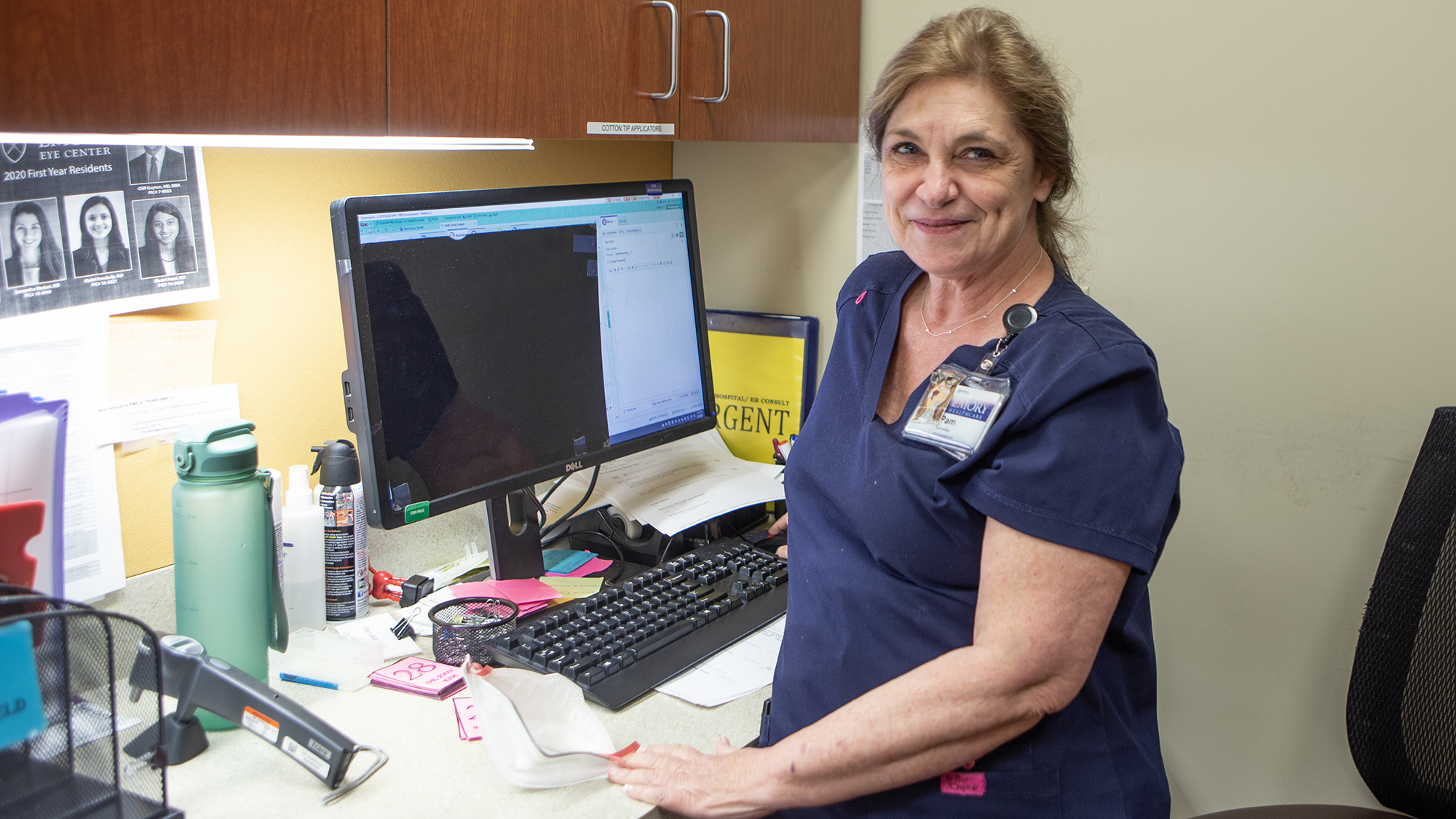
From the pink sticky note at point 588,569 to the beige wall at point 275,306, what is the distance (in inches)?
9.2

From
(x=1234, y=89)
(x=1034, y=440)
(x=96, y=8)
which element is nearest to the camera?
(x=96, y=8)

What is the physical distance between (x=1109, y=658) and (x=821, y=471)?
1.16 feet

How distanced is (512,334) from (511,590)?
13.5 inches

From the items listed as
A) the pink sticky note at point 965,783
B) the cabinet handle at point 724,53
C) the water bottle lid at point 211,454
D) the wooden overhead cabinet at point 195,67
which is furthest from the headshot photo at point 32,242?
the pink sticky note at point 965,783

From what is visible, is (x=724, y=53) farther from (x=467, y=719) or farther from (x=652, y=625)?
(x=467, y=719)

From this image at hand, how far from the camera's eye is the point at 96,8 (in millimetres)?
793

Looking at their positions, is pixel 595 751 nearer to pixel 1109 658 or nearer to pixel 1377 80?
pixel 1109 658

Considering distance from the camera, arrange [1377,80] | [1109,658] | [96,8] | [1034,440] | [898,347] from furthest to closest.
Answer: [1377,80] → [898,347] → [1109,658] → [1034,440] → [96,8]

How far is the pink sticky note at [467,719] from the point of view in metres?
1.05

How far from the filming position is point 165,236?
1.21 metres

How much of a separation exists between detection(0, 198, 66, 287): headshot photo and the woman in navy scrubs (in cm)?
82

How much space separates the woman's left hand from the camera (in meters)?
0.97

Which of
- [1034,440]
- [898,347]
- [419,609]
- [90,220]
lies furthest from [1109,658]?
[90,220]

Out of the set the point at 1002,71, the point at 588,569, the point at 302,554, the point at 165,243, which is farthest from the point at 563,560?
the point at 1002,71
